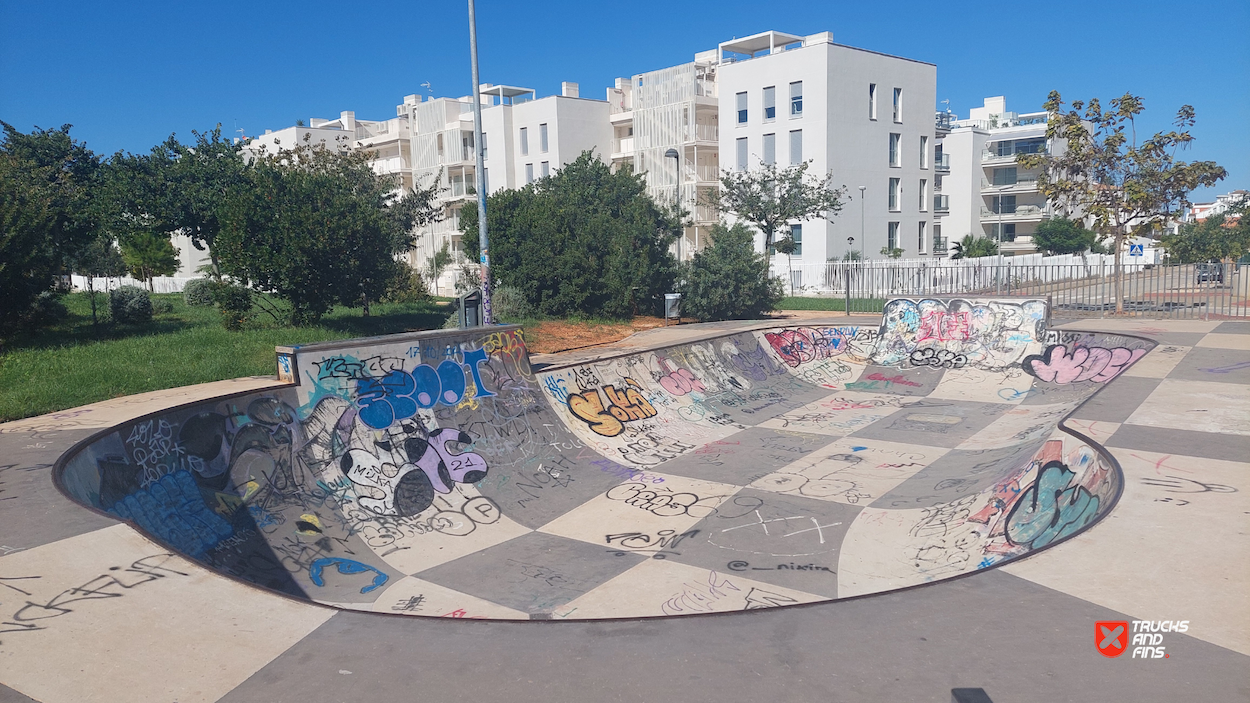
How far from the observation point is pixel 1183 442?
8898 mm

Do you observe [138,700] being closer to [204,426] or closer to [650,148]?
[204,426]

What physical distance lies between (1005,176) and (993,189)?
65.5 inches

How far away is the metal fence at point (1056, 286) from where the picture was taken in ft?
72.1

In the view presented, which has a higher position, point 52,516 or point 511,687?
point 52,516

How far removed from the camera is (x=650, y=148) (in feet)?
153

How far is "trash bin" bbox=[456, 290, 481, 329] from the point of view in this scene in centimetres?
1435

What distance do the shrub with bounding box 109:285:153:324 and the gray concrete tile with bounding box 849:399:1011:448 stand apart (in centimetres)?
1789

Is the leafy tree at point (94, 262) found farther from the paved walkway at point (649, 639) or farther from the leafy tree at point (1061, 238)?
the leafy tree at point (1061, 238)

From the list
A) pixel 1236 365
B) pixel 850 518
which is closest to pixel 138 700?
pixel 850 518

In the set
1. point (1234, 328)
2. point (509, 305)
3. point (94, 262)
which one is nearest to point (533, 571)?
point (509, 305)

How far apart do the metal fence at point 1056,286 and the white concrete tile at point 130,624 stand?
2178cm

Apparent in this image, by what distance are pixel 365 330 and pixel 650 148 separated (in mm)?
29972

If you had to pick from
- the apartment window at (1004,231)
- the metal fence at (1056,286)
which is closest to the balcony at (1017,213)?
the apartment window at (1004,231)

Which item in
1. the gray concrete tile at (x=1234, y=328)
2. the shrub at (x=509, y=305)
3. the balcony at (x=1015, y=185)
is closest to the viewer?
the gray concrete tile at (x=1234, y=328)
